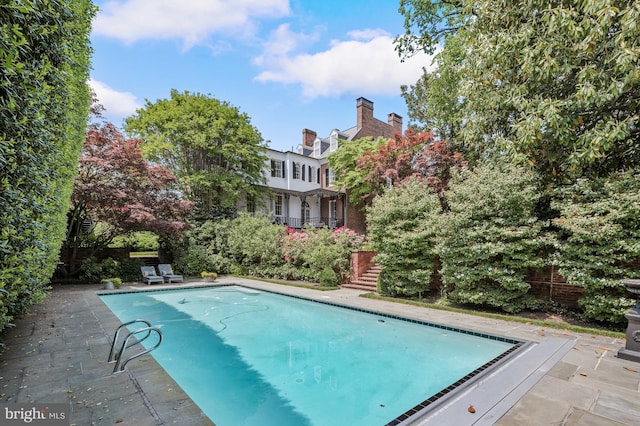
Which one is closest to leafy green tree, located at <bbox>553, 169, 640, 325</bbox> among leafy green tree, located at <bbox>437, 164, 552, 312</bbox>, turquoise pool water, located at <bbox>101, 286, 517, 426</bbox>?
leafy green tree, located at <bbox>437, 164, 552, 312</bbox>

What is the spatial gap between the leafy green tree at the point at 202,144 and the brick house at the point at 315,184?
3302mm

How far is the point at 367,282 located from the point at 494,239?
5488 millimetres

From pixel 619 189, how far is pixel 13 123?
9298 millimetres

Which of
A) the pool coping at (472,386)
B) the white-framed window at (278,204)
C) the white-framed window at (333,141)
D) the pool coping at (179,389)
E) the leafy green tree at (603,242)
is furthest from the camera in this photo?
the white-framed window at (333,141)

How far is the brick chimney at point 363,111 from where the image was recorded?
24.9m

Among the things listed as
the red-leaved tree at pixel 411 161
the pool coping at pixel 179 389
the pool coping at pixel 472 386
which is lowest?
the pool coping at pixel 472 386

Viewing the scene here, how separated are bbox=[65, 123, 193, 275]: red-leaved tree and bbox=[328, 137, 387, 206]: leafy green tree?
9738 mm

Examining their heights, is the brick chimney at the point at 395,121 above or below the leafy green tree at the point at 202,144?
above

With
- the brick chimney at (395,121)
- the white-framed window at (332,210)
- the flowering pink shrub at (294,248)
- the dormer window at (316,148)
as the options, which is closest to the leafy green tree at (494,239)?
the flowering pink shrub at (294,248)

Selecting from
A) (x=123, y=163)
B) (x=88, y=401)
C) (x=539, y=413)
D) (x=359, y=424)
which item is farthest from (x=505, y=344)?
(x=123, y=163)

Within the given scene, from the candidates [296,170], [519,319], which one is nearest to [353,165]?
[296,170]

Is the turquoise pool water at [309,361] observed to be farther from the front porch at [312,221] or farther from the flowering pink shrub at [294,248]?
the front porch at [312,221]

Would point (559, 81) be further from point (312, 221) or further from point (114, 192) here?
point (312, 221)

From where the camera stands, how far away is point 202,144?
57.4ft
